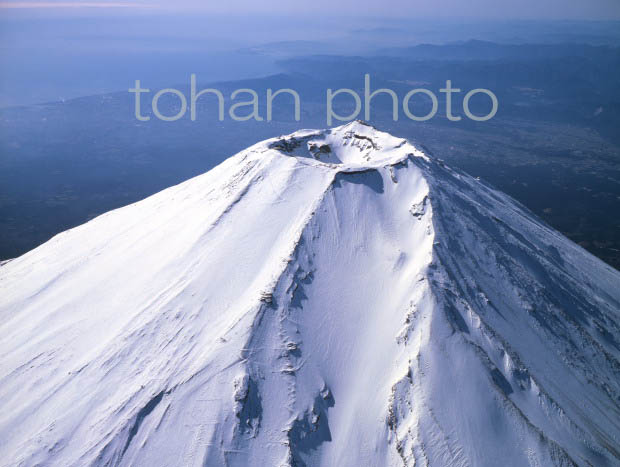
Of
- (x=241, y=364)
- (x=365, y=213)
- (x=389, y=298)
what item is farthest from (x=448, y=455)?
(x=365, y=213)

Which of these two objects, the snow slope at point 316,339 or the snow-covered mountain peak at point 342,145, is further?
the snow-covered mountain peak at point 342,145

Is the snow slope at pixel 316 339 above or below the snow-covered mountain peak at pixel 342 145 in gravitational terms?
below

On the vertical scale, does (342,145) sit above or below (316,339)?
above

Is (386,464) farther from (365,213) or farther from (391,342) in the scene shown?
(365,213)

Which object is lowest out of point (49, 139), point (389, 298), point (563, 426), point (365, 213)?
point (49, 139)
